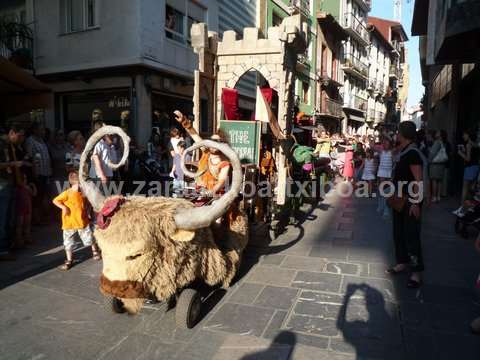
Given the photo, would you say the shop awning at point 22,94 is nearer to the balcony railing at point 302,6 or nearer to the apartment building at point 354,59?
the balcony railing at point 302,6

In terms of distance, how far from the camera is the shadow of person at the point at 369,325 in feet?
9.96

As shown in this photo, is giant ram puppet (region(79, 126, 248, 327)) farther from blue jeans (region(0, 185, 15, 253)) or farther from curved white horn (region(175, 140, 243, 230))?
blue jeans (region(0, 185, 15, 253))

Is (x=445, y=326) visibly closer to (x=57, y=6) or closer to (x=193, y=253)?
(x=193, y=253)

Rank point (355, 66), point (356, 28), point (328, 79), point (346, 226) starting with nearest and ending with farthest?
point (346, 226) < point (328, 79) < point (356, 28) < point (355, 66)

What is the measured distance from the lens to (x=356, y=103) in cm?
3419

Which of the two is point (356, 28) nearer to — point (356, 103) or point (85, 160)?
point (356, 103)

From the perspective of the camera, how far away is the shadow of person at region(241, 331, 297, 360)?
295 centimetres

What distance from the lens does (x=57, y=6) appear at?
38.1ft

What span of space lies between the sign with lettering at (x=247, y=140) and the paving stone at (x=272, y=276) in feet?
6.17

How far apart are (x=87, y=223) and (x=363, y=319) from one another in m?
3.61

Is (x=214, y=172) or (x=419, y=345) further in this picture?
(x=214, y=172)

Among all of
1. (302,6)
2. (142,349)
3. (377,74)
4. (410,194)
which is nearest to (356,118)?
(377,74)

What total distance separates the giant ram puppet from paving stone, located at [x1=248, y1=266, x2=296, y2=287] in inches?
37.5

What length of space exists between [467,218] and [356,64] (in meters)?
30.1
